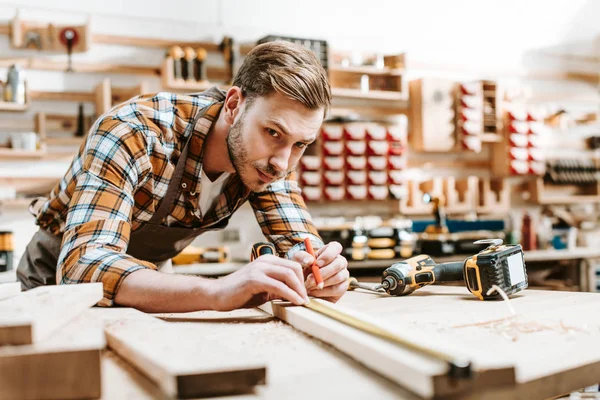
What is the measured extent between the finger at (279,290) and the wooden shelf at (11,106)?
126 inches

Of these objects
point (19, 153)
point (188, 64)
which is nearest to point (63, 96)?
point (19, 153)

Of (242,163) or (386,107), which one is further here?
(386,107)

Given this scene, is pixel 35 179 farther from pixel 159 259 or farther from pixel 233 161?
pixel 233 161

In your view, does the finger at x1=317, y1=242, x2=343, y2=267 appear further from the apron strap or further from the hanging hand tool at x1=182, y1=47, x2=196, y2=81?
the hanging hand tool at x1=182, y1=47, x2=196, y2=81

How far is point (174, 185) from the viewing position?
1.74 meters

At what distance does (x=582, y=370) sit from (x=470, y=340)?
179 mm

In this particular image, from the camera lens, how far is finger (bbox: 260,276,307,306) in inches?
46.0

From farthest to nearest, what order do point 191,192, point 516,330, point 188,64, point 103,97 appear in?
1. point 188,64
2. point 103,97
3. point 191,192
4. point 516,330

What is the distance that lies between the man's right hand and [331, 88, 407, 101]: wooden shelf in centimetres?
350

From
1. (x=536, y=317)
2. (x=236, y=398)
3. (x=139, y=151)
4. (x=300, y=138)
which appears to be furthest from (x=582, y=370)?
(x=139, y=151)

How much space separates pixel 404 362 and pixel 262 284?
0.51 meters

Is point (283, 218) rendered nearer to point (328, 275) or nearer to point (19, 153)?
point (328, 275)

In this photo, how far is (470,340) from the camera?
958 mm

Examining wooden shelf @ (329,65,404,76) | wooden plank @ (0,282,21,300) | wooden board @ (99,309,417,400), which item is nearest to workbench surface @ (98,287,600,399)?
wooden board @ (99,309,417,400)
